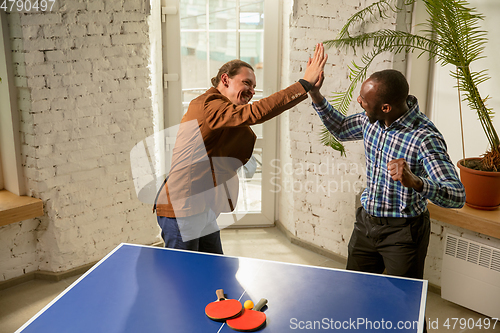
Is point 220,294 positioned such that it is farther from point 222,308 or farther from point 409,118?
point 409,118

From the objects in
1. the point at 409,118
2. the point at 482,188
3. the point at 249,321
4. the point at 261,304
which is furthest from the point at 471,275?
the point at 249,321

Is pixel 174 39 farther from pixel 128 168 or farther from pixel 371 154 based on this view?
pixel 371 154

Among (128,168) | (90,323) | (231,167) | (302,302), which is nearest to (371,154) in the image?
(231,167)

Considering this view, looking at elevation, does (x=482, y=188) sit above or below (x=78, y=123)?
below

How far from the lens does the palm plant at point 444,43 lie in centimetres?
267

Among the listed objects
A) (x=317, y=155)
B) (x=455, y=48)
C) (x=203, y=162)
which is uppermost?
(x=455, y=48)

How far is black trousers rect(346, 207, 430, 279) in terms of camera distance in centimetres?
220

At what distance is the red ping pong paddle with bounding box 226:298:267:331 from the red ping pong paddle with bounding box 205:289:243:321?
2 centimetres

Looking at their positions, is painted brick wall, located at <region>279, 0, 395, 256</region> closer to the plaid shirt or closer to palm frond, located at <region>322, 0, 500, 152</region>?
palm frond, located at <region>322, 0, 500, 152</region>

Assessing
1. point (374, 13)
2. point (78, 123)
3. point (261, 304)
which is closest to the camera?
point (261, 304)

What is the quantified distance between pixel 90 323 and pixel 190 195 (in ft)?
2.67

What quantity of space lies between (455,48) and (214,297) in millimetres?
2076

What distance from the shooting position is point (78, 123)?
133 inches

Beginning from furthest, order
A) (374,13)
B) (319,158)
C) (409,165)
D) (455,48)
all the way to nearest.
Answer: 1. (319,158)
2. (374,13)
3. (455,48)
4. (409,165)
